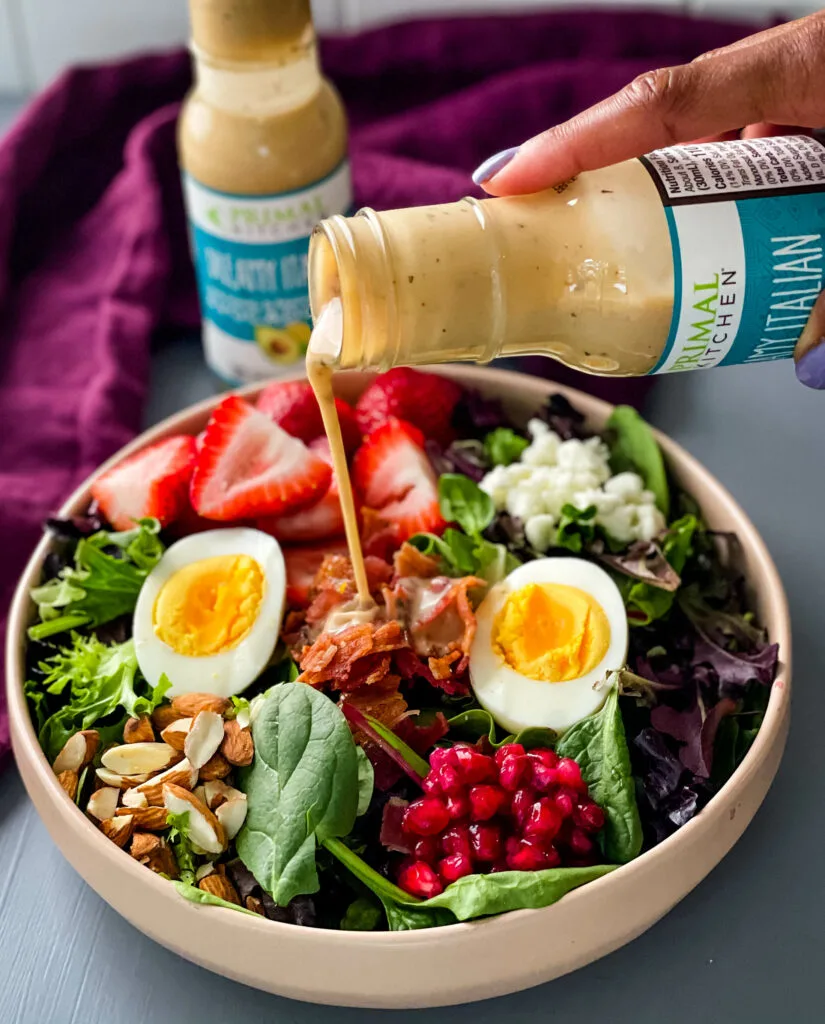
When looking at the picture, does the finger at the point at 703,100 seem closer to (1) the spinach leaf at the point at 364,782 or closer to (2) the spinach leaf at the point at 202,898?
(1) the spinach leaf at the point at 364,782

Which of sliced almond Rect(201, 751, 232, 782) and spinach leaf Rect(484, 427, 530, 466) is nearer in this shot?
sliced almond Rect(201, 751, 232, 782)

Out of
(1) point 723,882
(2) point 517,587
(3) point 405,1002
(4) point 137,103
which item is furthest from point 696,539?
(4) point 137,103

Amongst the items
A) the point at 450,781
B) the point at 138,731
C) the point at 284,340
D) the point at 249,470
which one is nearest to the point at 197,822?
the point at 138,731

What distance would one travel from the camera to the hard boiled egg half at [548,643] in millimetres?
1148

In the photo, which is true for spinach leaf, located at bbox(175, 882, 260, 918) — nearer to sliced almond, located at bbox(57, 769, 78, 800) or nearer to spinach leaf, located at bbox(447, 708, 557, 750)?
sliced almond, located at bbox(57, 769, 78, 800)

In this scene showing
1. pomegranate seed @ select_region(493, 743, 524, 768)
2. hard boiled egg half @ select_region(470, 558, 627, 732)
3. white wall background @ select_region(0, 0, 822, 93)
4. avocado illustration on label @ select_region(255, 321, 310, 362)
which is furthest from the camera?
white wall background @ select_region(0, 0, 822, 93)

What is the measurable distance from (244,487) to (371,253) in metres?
0.46

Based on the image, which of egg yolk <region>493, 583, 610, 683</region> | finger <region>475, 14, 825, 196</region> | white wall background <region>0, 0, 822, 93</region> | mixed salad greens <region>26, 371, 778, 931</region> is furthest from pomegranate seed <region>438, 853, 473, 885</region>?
white wall background <region>0, 0, 822, 93</region>

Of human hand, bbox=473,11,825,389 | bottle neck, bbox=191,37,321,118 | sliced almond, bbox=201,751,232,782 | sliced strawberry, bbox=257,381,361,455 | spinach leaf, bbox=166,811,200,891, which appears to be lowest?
spinach leaf, bbox=166,811,200,891

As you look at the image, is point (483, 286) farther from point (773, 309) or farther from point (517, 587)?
point (517, 587)

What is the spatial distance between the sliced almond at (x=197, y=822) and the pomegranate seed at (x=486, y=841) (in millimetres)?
229

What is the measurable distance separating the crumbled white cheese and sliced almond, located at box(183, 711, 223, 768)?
410 mm

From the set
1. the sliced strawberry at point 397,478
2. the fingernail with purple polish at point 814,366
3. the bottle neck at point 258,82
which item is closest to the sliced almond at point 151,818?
the sliced strawberry at point 397,478

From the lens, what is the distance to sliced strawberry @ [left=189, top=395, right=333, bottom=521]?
1.31m
